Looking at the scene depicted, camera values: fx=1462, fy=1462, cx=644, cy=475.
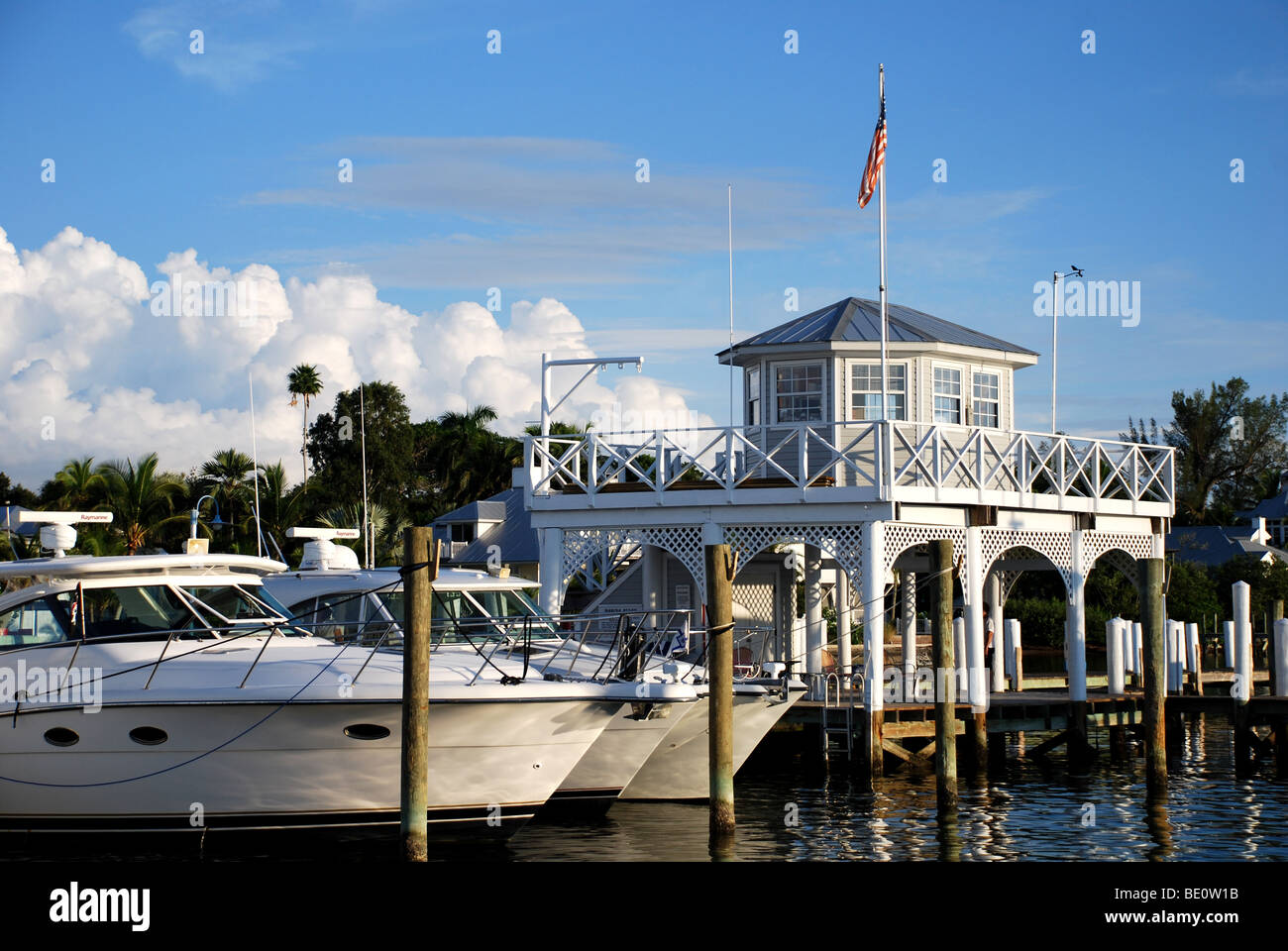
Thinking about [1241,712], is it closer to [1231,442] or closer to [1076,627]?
[1076,627]

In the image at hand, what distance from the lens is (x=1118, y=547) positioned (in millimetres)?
25797

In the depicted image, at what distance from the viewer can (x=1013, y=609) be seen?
47.1 metres

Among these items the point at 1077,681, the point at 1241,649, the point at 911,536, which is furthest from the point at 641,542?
the point at 1241,649

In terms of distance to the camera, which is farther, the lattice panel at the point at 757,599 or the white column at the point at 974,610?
the lattice panel at the point at 757,599

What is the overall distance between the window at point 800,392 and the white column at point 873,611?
3895 mm

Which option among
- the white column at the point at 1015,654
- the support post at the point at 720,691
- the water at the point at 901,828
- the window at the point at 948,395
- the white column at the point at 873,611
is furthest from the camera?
the white column at the point at 1015,654

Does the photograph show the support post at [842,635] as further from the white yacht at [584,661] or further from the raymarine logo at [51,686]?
the raymarine logo at [51,686]

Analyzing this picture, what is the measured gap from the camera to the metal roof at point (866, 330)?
24.6 metres

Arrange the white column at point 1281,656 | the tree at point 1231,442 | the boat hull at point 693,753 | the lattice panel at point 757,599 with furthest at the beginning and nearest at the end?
the tree at point 1231,442 → the lattice panel at point 757,599 → the white column at point 1281,656 → the boat hull at point 693,753

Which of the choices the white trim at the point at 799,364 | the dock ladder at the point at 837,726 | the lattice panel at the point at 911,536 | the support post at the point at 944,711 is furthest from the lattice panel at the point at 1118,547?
the support post at the point at 944,711

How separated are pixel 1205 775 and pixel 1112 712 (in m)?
2.72

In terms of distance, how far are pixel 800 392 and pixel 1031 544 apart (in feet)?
15.1
